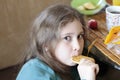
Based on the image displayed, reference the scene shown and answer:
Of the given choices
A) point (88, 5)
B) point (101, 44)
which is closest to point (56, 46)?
point (101, 44)

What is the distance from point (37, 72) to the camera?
0.95 meters

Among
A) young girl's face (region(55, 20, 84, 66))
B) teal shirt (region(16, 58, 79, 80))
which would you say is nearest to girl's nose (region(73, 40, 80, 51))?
young girl's face (region(55, 20, 84, 66))

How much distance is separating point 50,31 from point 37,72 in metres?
0.17

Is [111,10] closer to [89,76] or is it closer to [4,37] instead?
[89,76]

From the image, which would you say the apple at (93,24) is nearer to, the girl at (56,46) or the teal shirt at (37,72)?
the girl at (56,46)

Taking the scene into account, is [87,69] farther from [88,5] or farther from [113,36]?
[88,5]

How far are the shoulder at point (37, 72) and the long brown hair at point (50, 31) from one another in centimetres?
3

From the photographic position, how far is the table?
0.94 metres

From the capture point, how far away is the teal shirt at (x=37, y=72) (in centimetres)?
94

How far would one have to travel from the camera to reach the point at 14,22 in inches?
72.9

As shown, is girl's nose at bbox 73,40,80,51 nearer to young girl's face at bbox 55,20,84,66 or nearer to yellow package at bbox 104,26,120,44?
young girl's face at bbox 55,20,84,66

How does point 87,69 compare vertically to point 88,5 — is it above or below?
below

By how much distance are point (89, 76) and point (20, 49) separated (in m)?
1.13

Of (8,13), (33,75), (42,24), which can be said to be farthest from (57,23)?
(8,13)
